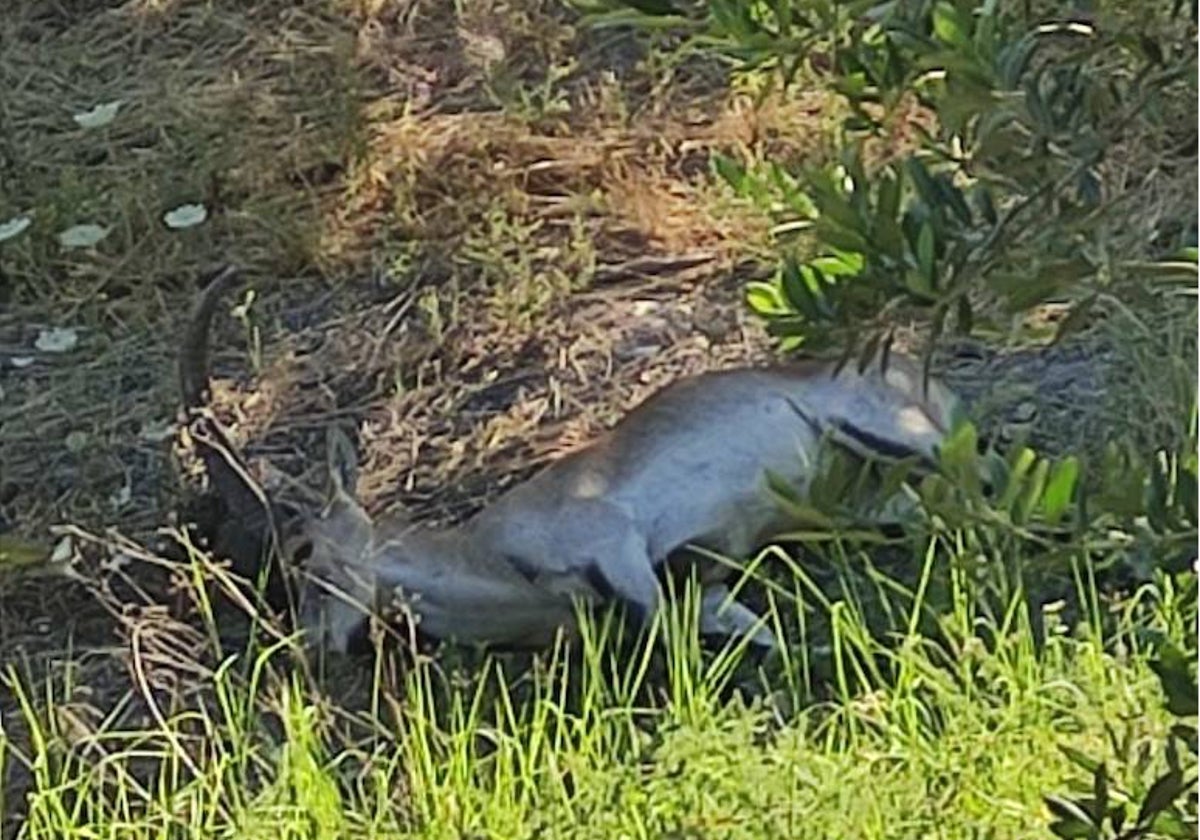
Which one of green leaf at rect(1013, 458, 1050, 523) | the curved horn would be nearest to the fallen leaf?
the curved horn

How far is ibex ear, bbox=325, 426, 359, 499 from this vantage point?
4262mm

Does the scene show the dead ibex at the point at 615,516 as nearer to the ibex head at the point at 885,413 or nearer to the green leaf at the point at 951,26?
the ibex head at the point at 885,413

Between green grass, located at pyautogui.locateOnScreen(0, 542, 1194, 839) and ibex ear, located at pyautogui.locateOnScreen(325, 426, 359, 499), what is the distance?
0.48 meters

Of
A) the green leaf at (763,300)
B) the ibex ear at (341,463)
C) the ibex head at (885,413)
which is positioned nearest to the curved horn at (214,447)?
the ibex ear at (341,463)

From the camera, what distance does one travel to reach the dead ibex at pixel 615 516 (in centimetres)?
401

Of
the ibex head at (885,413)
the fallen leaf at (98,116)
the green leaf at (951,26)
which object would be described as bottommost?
the fallen leaf at (98,116)

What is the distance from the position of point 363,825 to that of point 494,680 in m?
0.65

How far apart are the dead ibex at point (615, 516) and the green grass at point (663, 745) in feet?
0.58

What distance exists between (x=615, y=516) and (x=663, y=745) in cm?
85

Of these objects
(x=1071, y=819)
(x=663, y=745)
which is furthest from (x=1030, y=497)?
(x=663, y=745)

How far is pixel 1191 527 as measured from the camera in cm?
181

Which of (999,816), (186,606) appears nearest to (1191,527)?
(999,816)

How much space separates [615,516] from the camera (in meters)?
4.11

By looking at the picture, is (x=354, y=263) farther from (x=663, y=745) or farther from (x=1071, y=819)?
(x=1071, y=819)
